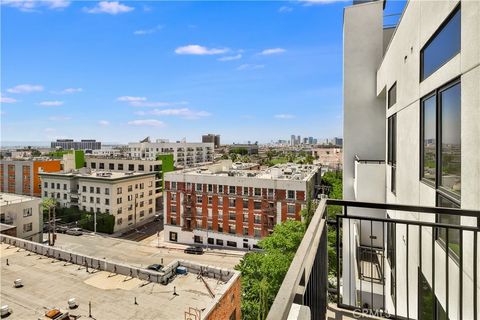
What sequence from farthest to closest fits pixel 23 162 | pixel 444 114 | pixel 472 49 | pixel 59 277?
pixel 23 162
pixel 59 277
pixel 444 114
pixel 472 49

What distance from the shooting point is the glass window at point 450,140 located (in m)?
3.20

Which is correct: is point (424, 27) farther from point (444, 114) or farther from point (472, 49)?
point (472, 49)

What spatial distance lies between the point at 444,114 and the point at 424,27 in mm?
1650

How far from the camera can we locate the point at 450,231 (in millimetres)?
3363

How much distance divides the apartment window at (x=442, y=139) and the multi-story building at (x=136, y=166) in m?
42.8

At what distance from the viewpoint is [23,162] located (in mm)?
49594

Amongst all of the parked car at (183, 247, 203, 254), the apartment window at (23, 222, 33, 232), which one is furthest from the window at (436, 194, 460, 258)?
the apartment window at (23, 222, 33, 232)

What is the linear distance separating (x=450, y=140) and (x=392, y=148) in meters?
4.34

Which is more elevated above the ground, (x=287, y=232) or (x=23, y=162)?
(x=23, y=162)

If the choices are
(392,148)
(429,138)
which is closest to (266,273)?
(392,148)

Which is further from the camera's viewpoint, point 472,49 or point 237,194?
point 237,194

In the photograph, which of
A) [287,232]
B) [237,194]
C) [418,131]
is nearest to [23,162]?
[237,194]

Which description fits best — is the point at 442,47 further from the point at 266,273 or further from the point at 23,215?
the point at 23,215

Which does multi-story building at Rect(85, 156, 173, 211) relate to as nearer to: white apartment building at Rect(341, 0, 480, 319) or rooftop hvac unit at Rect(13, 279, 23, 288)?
rooftop hvac unit at Rect(13, 279, 23, 288)
